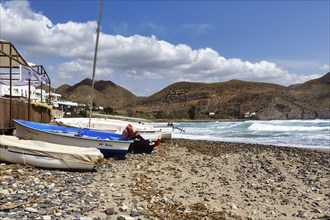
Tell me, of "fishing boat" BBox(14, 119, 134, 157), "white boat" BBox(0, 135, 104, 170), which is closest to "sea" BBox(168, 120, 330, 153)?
"fishing boat" BBox(14, 119, 134, 157)

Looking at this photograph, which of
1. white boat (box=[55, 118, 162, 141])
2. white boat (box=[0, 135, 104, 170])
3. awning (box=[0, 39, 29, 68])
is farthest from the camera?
white boat (box=[55, 118, 162, 141])

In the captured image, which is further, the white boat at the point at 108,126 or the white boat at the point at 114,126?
the white boat at the point at 114,126

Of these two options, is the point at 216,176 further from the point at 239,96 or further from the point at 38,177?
the point at 239,96

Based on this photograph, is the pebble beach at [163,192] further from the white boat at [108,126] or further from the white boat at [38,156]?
the white boat at [108,126]

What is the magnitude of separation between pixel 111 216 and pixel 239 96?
181816 millimetres

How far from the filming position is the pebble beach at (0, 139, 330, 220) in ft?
23.5

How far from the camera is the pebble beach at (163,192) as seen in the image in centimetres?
716

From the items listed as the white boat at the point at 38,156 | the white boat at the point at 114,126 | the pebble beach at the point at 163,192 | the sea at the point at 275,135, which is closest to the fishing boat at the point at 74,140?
the pebble beach at the point at 163,192

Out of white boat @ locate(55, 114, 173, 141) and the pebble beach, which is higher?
white boat @ locate(55, 114, 173, 141)

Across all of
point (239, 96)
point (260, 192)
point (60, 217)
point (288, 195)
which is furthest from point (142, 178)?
point (239, 96)

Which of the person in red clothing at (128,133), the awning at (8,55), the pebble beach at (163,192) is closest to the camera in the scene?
the pebble beach at (163,192)

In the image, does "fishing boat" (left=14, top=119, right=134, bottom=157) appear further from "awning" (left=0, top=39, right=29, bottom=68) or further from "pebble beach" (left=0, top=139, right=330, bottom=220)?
"awning" (left=0, top=39, right=29, bottom=68)

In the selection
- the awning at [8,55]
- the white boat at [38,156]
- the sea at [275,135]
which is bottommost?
the sea at [275,135]

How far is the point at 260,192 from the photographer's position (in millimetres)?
11359
